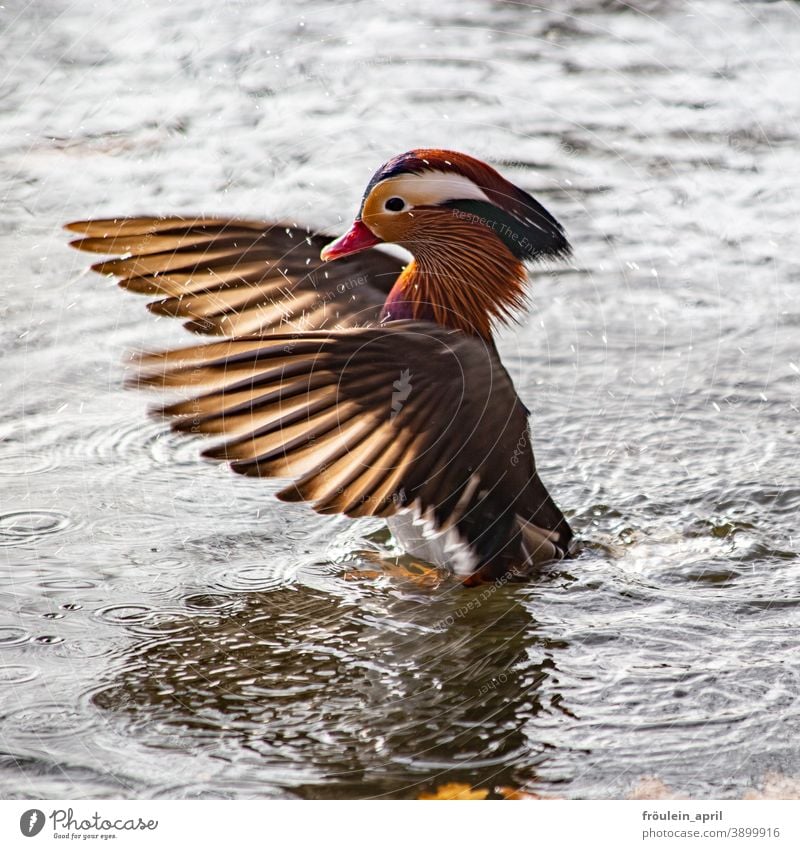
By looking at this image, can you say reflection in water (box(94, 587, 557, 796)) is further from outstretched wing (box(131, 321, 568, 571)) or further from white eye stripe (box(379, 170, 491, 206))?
white eye stripe (box(379, 170, 491, 206))

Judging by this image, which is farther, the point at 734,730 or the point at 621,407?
the point at 621,407

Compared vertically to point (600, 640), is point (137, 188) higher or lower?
higher

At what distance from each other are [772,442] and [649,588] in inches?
19.0

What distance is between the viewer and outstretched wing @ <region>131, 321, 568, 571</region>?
1268 millimetres

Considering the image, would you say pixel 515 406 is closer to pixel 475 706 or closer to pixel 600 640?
pixel 600 640

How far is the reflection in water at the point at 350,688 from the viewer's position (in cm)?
124

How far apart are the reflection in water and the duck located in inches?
5.9

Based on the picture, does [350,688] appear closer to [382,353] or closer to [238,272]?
[382,353]

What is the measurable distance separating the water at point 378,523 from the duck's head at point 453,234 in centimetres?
34

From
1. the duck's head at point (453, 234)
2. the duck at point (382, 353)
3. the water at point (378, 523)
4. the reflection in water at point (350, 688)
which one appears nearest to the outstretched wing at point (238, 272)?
the duck at point (382, 353)

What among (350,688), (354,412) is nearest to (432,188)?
(354,412)

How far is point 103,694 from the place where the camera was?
4.33ft

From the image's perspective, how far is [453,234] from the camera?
1670mm
